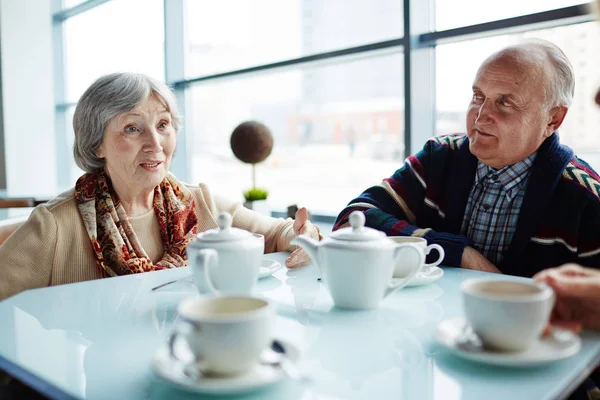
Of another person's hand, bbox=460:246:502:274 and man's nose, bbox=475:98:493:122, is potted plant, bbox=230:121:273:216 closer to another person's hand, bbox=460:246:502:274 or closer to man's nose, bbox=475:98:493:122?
man's nose, bbox=475:98:493:122

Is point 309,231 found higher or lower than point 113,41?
lower

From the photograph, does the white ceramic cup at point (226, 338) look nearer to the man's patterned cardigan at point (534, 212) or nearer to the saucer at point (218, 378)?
the saucer at point (218, 378)

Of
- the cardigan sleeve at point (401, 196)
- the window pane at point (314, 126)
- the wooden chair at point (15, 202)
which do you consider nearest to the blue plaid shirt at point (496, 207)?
the cardigan sleeve at point (401, 196)

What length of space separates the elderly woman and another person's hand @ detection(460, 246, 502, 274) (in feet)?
1.31

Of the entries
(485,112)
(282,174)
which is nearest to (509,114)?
(485,112)

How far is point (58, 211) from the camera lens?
160 cm

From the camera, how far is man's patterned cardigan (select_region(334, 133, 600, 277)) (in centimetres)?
146

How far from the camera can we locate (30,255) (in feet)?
4.89

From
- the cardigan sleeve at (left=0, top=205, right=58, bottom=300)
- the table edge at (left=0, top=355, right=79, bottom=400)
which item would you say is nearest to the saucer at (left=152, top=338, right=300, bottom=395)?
the table edge at (left=0, top=355, right=79, bottom=400)

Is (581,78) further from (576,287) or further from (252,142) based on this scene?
(576,287)

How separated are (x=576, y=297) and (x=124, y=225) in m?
1.29

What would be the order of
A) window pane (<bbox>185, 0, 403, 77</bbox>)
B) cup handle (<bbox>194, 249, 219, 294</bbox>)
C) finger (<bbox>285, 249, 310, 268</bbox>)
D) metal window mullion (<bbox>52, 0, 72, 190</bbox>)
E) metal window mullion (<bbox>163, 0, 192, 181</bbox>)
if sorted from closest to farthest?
cup handle (<bbox>194, 249, 219, 294</bbox>) → finger (<bbox>285, 249, 310, 268</bbox>) → window pane (<bbox>185, 0, 403, 77</bbox>) → metal window mullion (<bbox>163, 0, 192, 181</bbox>) → metal window mullion (<bbox>52, 0, 72, 190</bbox>)

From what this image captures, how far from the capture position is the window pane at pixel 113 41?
179 inches

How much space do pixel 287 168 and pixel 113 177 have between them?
81.2 inches
